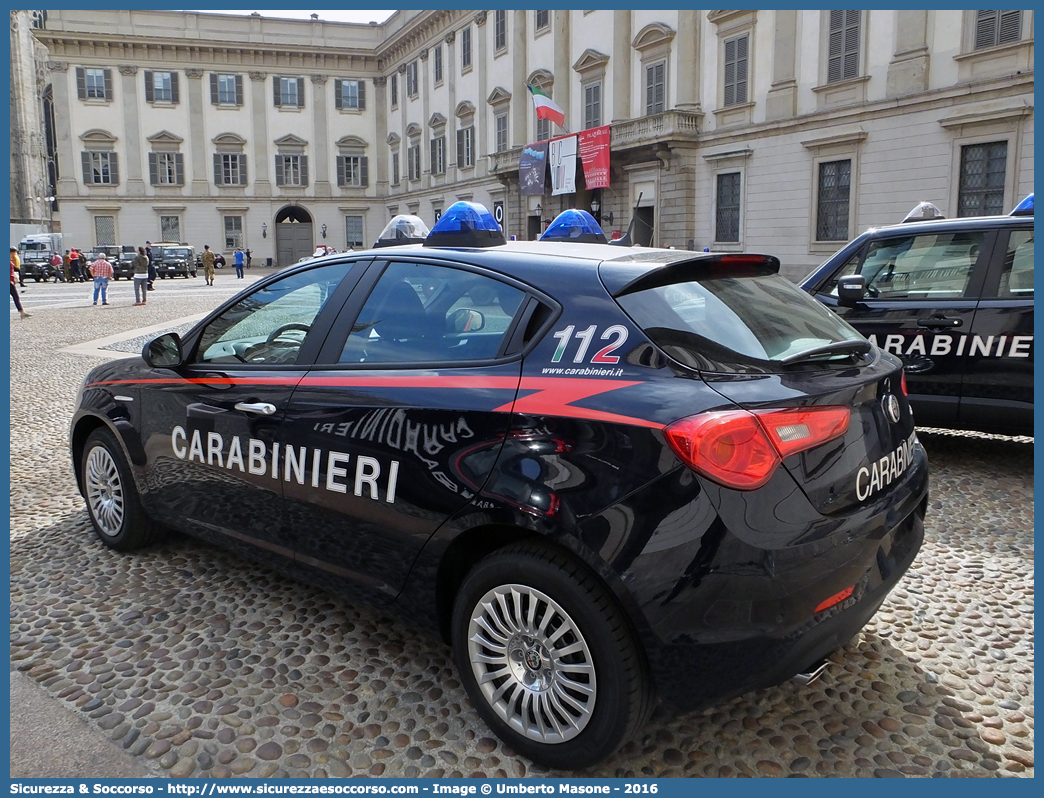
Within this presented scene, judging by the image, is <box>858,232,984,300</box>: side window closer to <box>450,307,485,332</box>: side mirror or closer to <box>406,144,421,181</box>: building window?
<box>450,307,485,332</box>: side mirror

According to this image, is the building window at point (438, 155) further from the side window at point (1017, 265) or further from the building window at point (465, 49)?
the side window at point (1017, 265)

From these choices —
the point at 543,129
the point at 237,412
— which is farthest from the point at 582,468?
the point at 543,129

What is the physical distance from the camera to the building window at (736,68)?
28.6 m

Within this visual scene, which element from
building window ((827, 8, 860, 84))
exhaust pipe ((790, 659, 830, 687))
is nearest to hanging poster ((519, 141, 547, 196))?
building window ((827, 8, 860, 84))

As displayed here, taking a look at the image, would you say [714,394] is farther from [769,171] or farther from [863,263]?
[769,171]

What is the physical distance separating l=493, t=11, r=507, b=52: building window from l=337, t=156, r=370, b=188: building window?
19321mm

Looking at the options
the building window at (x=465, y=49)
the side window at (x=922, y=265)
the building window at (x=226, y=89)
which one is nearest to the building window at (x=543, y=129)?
the building window at (x=465, y=49)

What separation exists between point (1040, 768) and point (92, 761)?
2889 millimetres

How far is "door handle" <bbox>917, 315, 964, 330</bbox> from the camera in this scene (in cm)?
574

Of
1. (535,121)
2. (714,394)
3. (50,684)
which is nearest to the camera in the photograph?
(714,394)

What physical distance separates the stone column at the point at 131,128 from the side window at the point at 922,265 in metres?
58.7

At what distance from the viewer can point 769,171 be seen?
92.0 ft

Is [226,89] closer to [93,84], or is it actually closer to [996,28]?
[93,84]

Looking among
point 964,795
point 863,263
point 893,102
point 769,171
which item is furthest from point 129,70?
point 964,795
